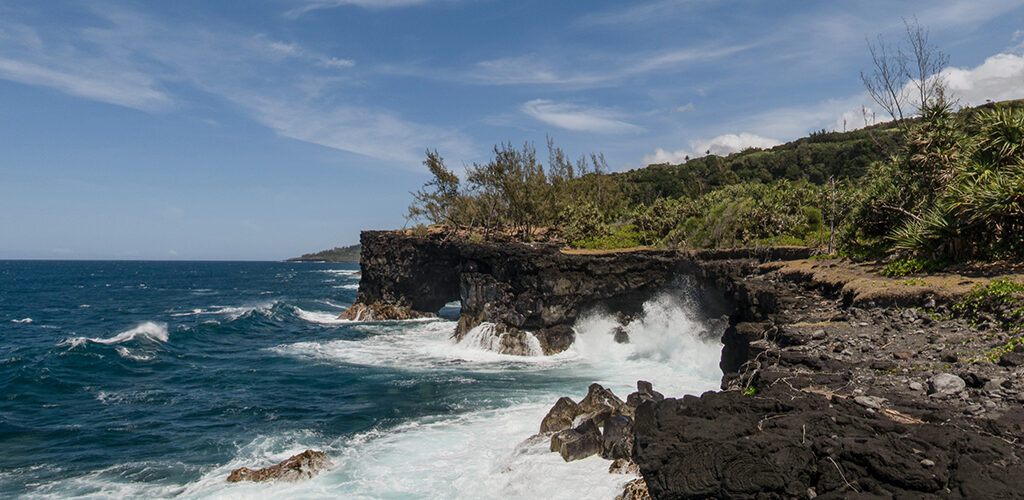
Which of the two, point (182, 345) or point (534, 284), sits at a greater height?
point (534, 284)

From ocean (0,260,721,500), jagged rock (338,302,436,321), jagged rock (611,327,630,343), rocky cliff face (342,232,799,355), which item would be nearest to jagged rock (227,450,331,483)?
ocean (0,260,721,500)

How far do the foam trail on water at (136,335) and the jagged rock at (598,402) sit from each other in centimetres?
3152

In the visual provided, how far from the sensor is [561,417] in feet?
50.8

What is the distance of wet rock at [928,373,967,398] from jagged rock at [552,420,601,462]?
7759mm

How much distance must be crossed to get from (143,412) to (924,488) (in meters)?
23.5

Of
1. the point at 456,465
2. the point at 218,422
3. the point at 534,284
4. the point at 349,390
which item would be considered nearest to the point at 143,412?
the point at 218,422

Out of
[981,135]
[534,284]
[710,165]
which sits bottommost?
[534,284]

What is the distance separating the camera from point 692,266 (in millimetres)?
30359

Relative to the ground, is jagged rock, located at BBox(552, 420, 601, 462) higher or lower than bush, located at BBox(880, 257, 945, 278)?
lower

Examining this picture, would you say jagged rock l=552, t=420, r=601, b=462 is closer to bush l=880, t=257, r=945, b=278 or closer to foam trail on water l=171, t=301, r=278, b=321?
bush l=880, t=257, r=945, b=278

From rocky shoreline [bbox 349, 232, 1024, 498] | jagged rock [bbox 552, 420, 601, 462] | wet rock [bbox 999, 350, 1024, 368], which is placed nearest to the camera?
rocky shoreline [bbox 349, 232, 1024, 498]

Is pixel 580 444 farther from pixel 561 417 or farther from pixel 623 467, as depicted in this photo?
pixel 561 417

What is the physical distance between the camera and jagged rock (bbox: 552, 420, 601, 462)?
13.0 meters

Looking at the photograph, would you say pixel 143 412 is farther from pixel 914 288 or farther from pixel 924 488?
pixel 914 288
